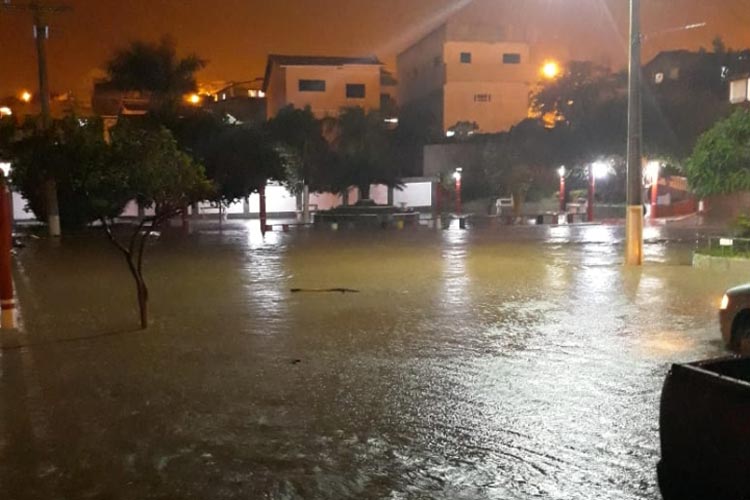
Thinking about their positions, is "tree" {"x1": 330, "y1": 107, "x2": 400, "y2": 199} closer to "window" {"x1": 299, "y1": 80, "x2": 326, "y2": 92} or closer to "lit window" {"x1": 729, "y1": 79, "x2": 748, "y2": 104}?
"window" {"x1": 299, "y1": 80, "x2": 326, "y2": 92}

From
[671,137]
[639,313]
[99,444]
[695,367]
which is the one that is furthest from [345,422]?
[671,137]

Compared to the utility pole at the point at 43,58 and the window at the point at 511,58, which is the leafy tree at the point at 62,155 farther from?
the window at the point at 511,58

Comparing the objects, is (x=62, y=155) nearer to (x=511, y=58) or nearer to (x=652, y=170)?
(x=652, y=170)

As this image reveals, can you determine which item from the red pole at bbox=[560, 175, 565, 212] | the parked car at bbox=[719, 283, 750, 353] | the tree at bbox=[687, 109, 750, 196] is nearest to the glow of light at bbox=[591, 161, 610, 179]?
the red pole at bbox=[560, 175, 565, 212]

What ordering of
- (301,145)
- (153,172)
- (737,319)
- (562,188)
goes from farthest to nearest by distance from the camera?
(301,145)
(562,188)
(153,172)
(737,319)

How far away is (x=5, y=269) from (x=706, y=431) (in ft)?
30.7

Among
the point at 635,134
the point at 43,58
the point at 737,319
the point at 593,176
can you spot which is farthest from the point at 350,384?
the point at 593,176

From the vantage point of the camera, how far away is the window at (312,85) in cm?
5816

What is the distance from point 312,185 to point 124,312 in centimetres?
3500

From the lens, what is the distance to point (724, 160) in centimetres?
1884

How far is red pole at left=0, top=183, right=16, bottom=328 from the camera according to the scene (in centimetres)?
1095

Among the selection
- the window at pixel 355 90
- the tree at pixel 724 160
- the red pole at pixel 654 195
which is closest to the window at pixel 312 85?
the window at pixel 355 90

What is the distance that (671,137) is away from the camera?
139 ft

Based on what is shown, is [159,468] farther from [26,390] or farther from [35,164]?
[35,164]
